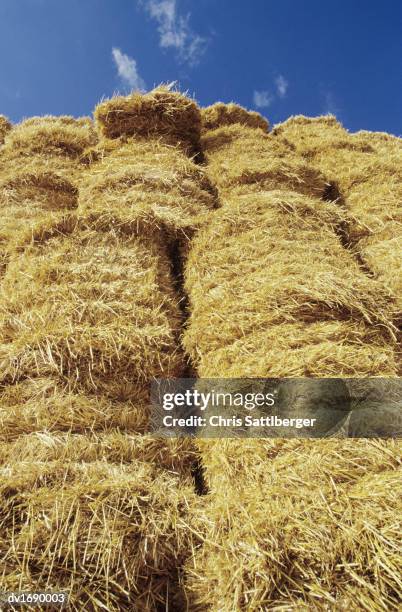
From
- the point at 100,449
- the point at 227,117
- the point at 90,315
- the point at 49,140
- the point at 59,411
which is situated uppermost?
the point at 227,117

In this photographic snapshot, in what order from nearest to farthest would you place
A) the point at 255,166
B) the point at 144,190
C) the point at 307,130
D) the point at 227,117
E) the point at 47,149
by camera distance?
the point at 144,190 → the point at 255,166 → the point at 47,149 → the point at 227,117 → the point at 307,130

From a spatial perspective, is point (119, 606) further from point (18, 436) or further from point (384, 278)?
point (384, 278)

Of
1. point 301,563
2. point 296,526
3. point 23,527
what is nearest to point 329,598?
point 301,563

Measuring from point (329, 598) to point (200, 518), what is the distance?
74cm

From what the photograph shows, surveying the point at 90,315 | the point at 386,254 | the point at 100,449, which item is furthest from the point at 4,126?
the point at 100,449

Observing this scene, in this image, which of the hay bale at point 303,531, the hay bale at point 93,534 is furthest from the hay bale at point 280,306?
the hay bale at point 93,534

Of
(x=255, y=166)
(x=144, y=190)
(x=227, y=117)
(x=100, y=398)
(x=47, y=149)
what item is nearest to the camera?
(x=100, y=398)

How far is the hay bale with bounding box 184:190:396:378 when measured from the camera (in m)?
2.64

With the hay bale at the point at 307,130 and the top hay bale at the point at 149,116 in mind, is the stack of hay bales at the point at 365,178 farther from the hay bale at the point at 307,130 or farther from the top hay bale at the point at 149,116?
the top hay bale at the point at 149,116

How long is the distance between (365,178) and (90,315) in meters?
3.90

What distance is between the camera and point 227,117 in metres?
7.02

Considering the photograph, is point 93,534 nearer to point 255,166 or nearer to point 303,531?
point 303,531

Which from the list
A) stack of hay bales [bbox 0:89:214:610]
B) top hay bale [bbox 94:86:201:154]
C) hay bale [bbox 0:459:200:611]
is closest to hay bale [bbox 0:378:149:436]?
stack of hay bales [bbox 0:89:214:610]

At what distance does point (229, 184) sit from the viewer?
507cm
